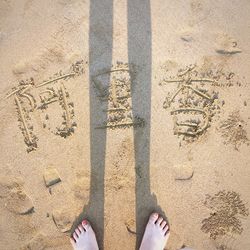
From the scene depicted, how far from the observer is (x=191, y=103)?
327cm

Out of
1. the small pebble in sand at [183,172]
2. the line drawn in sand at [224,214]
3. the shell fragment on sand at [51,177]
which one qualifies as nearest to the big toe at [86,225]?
the shell fragment on sand at [51,177]

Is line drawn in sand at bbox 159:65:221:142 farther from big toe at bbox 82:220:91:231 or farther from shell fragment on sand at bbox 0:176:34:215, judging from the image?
shell fragment on sand at bbox 0:176:34:215

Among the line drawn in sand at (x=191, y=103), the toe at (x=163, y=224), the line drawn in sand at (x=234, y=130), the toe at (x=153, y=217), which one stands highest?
the line drawn in sand at (x=191, y=103)

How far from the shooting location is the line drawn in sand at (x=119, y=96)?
3252 millimetres

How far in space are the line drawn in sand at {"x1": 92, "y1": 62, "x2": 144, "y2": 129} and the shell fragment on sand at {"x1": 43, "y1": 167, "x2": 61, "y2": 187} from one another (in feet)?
1.79

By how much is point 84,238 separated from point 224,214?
124 cm

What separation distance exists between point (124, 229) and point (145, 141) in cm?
79

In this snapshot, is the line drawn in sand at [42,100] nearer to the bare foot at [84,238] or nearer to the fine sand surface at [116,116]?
the fine sand surface at [116,116]

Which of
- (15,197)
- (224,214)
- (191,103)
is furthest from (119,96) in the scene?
(224,214)

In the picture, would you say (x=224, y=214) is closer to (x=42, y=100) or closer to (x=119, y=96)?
(x=119, y=96)

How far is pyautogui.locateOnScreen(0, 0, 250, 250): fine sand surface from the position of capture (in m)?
3.25

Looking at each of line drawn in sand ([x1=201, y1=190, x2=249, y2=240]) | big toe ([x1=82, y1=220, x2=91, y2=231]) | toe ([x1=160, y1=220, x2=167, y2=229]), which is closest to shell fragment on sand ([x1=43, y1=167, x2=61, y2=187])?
big toe ([x1=82, y1=220, x2=91, y2=231])

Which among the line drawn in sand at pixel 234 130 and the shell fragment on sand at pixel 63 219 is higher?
the line drawn in sand at pixel 234 130

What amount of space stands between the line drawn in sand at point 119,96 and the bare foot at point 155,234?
33.2 inches
